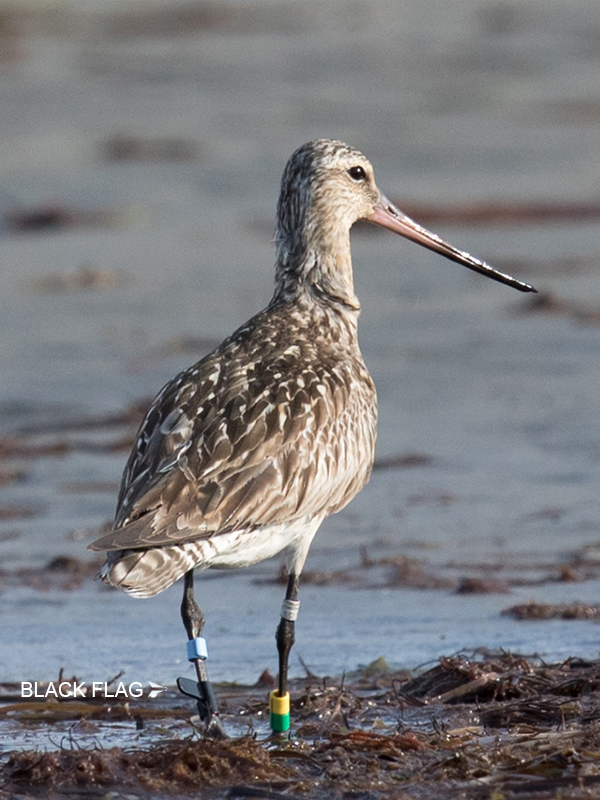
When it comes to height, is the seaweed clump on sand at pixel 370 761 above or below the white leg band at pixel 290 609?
below

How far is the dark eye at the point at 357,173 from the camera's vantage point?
6449 mm

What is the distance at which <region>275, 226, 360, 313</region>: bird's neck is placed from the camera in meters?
6.25

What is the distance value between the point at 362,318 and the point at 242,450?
6.24 metres

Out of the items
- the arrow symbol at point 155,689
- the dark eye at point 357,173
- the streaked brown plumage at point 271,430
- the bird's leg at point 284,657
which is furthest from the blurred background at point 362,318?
the dark eye at point 357,173

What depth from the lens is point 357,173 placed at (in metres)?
6.47

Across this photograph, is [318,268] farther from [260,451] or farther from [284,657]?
[284,657]

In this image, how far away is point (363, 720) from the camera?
5395mm

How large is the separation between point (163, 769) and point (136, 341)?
7.08 meters

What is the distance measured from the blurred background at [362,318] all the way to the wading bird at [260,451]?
0.80 metres

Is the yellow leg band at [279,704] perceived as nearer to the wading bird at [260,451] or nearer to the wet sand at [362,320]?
the wading bird at [260,451]

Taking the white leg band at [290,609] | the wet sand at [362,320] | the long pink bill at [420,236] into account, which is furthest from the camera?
the wet sand at [362,320]

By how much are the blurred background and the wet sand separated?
24 millimetres

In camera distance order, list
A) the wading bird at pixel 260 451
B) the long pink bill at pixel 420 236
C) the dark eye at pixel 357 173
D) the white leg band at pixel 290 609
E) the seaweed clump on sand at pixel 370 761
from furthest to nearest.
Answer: the long pink bill at pixel 420 236 < the dark eye at pixel 357 173 < the white leg band at pixel 290 609 < the wading bird at pixel 260 451 < the seaweed clump on sand at pixel 370 761

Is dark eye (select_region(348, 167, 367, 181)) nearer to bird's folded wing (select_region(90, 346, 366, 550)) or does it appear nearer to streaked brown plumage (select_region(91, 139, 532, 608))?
streaked brown plumage (select_region(91, 139, 532, 608))
